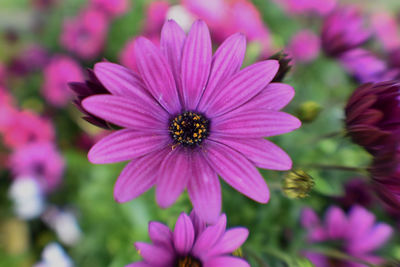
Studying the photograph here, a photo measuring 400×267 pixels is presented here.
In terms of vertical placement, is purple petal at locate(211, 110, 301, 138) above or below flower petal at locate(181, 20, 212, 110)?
below

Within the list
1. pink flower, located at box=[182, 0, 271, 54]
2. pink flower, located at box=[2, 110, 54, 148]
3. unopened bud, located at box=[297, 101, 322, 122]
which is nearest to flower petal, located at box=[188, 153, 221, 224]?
unopened bud, located at box=[297, 101, 322, 122]

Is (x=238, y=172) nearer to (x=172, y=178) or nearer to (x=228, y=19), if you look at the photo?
(x=172, y=178)

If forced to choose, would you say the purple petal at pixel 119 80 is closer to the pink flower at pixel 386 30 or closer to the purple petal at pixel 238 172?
the purple petal at pixel 238 172

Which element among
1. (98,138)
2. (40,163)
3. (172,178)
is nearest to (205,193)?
(172,178)

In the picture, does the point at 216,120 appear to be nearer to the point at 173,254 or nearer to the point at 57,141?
the point at 173,254

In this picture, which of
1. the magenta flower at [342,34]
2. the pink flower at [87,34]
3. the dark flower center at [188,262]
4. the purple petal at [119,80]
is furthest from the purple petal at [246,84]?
the pink flower at [87,34]

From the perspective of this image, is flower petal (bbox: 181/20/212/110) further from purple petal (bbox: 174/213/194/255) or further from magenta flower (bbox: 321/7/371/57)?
magenta flower (bbox: 321/7/371/57)
